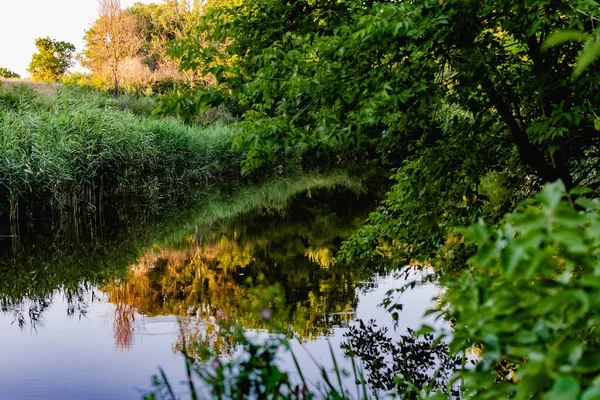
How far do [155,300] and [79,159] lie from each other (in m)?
6.68

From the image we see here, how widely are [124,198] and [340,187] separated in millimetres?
10112

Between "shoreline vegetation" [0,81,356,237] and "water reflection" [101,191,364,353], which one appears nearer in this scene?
"water reflection" [101,191,364,353]

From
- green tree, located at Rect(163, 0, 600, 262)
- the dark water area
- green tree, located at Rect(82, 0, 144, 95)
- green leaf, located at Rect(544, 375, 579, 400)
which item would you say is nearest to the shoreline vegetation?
the dark water area

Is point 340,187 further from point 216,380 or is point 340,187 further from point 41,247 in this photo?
point 216,380

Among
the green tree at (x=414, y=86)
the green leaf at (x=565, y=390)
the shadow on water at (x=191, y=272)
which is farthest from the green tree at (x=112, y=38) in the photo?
the green leaf at (x=565, y=390)

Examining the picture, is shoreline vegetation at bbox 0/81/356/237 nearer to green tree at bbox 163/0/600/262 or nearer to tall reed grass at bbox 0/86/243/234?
tall reed grass at bbox 0/86/243/234

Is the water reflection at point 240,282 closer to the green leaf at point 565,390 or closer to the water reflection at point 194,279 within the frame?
the water reflection at point 194,279

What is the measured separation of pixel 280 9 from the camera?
657 cm

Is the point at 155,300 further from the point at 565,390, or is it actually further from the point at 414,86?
the point at 565,390

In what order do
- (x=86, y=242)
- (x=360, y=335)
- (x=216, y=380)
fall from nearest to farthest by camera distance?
1. (x=216, y=380)
2. (x=360, y=335)
3. (x=86, y=242)

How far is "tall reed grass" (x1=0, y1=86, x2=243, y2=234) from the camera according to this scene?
1343 cm

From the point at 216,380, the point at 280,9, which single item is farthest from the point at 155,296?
the point at 216,380

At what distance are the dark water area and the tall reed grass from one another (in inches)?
58.6

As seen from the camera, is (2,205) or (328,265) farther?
(2,205)
